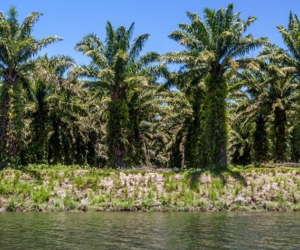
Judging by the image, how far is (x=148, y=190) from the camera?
81.9ft

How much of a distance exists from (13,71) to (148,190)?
42.5ft

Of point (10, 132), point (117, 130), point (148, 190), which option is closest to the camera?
point (148, 190)

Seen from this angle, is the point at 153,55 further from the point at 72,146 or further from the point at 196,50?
the point at 72,146

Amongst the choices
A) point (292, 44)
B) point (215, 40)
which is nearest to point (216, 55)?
point (215, 40)

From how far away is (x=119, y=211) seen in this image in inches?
912

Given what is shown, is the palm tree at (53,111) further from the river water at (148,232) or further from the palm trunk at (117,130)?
the river water at (148,232)

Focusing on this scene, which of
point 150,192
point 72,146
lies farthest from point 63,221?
point 72,146

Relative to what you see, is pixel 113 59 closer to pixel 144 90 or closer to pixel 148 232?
pixel 144 90

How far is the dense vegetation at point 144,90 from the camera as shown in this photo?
30219mm

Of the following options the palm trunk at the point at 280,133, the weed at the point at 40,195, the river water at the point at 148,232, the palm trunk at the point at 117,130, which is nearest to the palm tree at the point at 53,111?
the palm trunk at the point at 117,130

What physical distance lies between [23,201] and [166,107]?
21.2 meters

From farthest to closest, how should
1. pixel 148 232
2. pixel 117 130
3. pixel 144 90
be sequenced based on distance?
1. pixel 144 90
2. pixel 117 130
3. pixel 148 232

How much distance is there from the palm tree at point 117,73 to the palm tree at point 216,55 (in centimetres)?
317

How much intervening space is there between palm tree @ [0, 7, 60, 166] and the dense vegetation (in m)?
0.07
